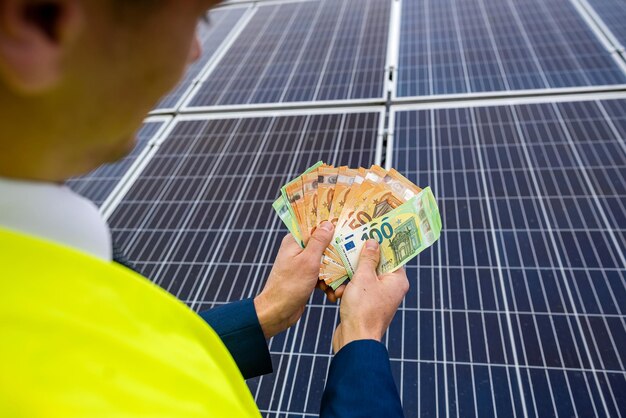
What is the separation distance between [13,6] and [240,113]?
297cm

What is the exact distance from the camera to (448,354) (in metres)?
1.77

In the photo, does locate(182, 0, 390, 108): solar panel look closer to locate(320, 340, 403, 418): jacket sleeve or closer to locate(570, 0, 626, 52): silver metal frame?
locate(570, 0, 626, 52): silver metal frame

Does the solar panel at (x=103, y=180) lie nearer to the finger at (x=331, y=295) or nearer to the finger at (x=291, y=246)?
the finger at (x=291, y=246)

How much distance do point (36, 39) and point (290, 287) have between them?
114 centimetres

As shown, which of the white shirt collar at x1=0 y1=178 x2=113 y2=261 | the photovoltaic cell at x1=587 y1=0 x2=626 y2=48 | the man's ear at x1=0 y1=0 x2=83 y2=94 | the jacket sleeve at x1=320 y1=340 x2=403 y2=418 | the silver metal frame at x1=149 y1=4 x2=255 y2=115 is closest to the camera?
the man's ear at x1=0 y1=0 x2=83 y2=94

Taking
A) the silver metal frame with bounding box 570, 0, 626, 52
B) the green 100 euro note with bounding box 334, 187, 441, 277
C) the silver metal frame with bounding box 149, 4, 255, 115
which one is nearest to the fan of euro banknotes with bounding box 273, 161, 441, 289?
the green 100 euro note with bounding box 334, 187, 441, 277

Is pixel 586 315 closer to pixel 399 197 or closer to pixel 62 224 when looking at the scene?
pixel 399 197

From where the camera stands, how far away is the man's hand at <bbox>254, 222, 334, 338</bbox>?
144cm

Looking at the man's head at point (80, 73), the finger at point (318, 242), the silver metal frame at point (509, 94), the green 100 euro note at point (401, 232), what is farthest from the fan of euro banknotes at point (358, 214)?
the silver metal frame at point (509, 94)

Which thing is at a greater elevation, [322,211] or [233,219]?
[322,211]

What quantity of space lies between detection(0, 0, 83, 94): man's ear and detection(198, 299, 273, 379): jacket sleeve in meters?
1.07

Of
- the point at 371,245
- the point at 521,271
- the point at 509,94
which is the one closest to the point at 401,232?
the point at 371,245

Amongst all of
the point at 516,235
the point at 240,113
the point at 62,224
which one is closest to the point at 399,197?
the point at 516,235

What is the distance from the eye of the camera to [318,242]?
1483 millimetres
